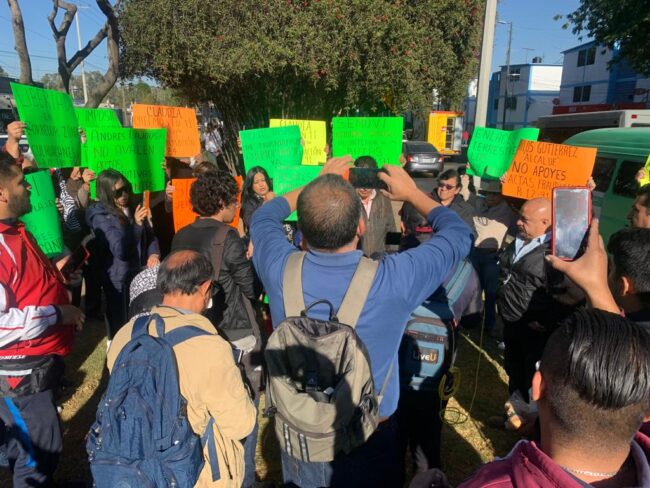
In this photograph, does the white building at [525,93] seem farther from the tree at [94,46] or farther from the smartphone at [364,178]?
the smartphone at [364,178]

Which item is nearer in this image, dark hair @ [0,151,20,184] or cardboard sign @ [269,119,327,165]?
dark hair @ [0,151,20,184]

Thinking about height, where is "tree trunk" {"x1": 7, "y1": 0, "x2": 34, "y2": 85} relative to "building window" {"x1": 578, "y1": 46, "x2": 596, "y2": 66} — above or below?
below

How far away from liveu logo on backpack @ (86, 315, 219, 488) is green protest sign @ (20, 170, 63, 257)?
1.98m

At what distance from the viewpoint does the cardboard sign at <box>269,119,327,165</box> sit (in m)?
5.27

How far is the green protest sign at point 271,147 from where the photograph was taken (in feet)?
14.2

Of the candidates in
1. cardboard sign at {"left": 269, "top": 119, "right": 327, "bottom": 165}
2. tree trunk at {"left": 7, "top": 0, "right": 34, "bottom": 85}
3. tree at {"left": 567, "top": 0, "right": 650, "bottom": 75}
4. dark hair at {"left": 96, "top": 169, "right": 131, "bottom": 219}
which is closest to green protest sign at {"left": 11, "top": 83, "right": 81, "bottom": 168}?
dark hair at {"left": 96, "top": 169, "right": 131, "bottom": 219}

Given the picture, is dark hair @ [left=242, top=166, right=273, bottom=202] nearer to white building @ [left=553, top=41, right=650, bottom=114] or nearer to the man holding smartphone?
the man holding smartphone

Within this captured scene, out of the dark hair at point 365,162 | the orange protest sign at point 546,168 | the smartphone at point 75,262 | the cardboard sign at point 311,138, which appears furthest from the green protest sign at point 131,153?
the orange protest sign at point 546,168

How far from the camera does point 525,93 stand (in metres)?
48.6

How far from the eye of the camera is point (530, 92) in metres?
48.4

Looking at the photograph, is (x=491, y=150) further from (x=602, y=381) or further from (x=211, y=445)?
(x=602, y=381)

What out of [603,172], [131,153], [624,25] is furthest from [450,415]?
[624,25]

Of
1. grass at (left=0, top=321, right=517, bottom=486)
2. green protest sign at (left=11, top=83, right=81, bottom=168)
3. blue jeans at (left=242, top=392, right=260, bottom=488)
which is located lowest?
grass at (left=0, top=321, right=517, bottom=486)

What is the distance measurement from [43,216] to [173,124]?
7.16ft
